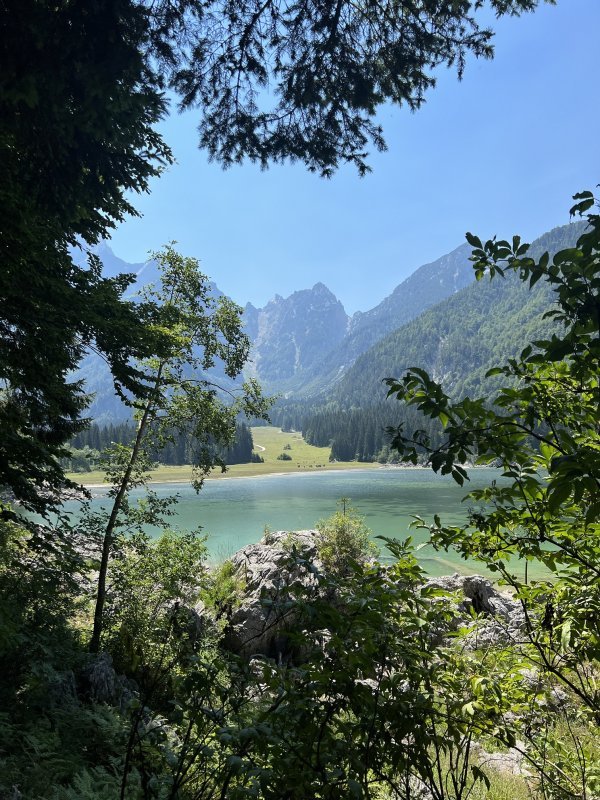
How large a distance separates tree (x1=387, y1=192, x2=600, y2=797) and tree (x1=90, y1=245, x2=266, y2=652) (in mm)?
9682

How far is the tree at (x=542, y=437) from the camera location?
167 cm

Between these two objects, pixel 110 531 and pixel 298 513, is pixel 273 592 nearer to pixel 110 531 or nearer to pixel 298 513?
pixel 110 531

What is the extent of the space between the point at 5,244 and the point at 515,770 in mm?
9791

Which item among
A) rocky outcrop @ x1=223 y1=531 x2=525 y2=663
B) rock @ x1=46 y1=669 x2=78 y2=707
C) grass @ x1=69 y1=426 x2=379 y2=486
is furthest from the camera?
grass @ x1=69 y1=426 x2=379 y2=486

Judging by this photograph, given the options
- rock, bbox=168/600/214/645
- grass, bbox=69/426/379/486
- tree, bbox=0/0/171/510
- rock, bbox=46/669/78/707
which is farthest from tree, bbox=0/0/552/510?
grass, bbox=69/426/379/486

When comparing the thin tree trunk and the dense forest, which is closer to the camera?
the dense forest

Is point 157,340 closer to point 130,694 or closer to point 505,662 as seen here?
point 130,694

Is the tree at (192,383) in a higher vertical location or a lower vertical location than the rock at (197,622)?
higher

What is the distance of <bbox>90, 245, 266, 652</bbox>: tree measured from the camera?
11.2m

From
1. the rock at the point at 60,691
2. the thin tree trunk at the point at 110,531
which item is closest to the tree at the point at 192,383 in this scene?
the thin tree trunk at the point at 110,531

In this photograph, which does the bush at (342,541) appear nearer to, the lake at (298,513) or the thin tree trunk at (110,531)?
the lake at (298,513)

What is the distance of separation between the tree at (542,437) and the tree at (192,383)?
9.68 meters

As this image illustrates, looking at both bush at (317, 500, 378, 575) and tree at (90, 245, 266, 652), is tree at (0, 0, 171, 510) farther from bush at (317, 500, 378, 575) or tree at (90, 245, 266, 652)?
bush at (317, 500, 378, 575)

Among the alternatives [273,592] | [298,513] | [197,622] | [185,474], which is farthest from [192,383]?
[185,474]
